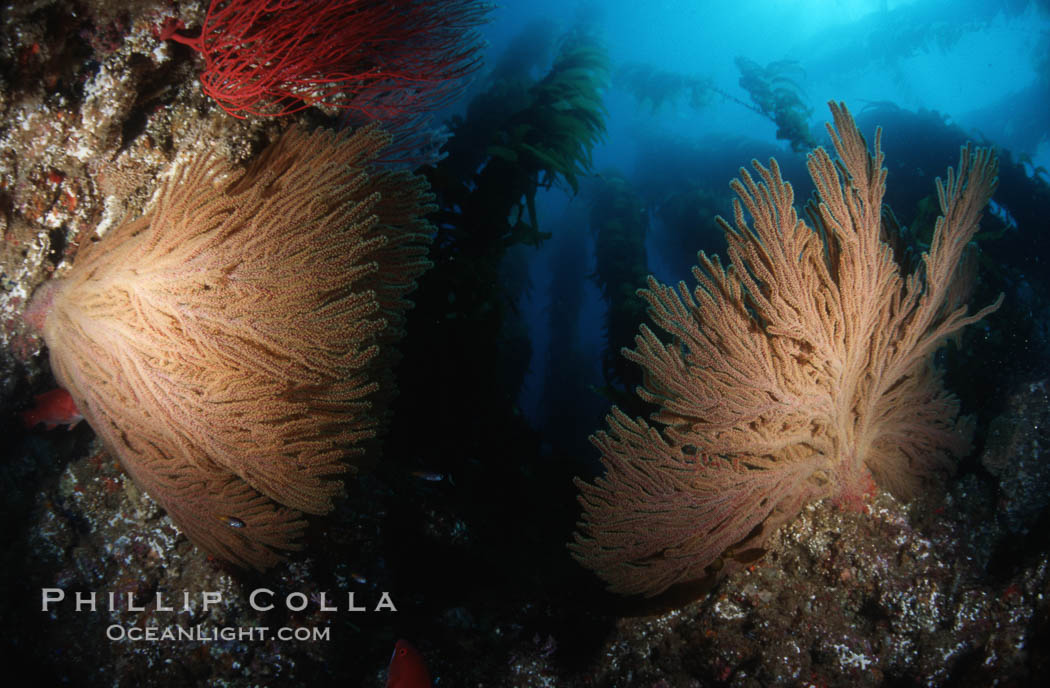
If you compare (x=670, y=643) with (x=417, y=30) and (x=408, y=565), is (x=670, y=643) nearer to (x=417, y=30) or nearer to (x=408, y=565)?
(x=408, y=565)

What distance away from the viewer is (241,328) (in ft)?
6.99

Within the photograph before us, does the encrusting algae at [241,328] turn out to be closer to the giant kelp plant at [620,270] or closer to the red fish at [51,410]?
the red fish at [51,410]

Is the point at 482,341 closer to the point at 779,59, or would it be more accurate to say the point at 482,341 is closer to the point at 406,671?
the point at 406,671

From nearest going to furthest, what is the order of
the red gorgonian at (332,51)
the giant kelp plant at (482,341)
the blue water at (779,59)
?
the red gorgonian at (332,51)
the giant kelp plant at (482,341)
the blue water at (779,59)

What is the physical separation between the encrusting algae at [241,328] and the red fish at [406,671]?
80 centimetres

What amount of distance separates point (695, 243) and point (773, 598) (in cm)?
855

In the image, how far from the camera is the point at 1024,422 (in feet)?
9.07

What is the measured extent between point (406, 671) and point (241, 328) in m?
1.93

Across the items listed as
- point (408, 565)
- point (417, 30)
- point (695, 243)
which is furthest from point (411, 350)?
point (695, 243)

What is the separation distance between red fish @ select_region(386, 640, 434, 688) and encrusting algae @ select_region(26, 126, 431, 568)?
797 mm

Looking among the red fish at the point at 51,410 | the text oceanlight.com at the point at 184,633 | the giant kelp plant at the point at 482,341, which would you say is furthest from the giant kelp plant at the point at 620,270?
the red fish at the point at 51,410

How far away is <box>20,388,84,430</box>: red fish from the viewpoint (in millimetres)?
2838

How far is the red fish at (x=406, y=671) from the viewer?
229 centimetres

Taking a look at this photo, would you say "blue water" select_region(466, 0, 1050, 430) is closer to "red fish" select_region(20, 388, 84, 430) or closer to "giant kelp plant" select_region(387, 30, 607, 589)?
"giant kelp plant" select_region(387, 30, 607, 589)
